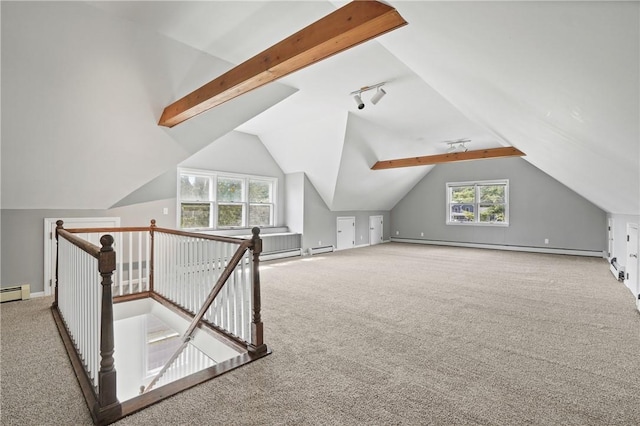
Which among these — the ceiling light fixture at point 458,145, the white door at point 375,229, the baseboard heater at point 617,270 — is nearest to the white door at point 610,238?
the baseboard heater at point 617,270

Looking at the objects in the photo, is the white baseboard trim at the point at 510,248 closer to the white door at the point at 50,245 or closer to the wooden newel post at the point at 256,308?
the wooden newel post at the point at 256,308

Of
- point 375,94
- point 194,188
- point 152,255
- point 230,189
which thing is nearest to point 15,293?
point 152,255

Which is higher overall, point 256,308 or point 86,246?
point 86,246

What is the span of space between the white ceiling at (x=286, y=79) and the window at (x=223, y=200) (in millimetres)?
1559

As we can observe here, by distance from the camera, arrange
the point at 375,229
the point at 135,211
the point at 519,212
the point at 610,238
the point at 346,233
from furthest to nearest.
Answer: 1. the point at 375,229
2. the point at 346,233
3. the point at 519,212
4. the point at 610,238
5. the point at 135,211

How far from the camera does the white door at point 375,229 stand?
10260 millimetres

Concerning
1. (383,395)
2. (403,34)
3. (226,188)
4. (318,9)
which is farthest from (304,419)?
(226,188)

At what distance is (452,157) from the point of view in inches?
285

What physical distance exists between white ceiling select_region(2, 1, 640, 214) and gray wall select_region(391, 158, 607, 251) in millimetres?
4585

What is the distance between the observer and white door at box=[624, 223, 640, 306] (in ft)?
13.2

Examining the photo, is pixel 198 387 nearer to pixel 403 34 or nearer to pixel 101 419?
pixel 101 419

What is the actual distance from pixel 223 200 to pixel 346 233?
3969 mm

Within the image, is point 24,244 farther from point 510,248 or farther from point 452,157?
point 510,248

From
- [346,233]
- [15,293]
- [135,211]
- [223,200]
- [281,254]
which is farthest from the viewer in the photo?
[346,233]
